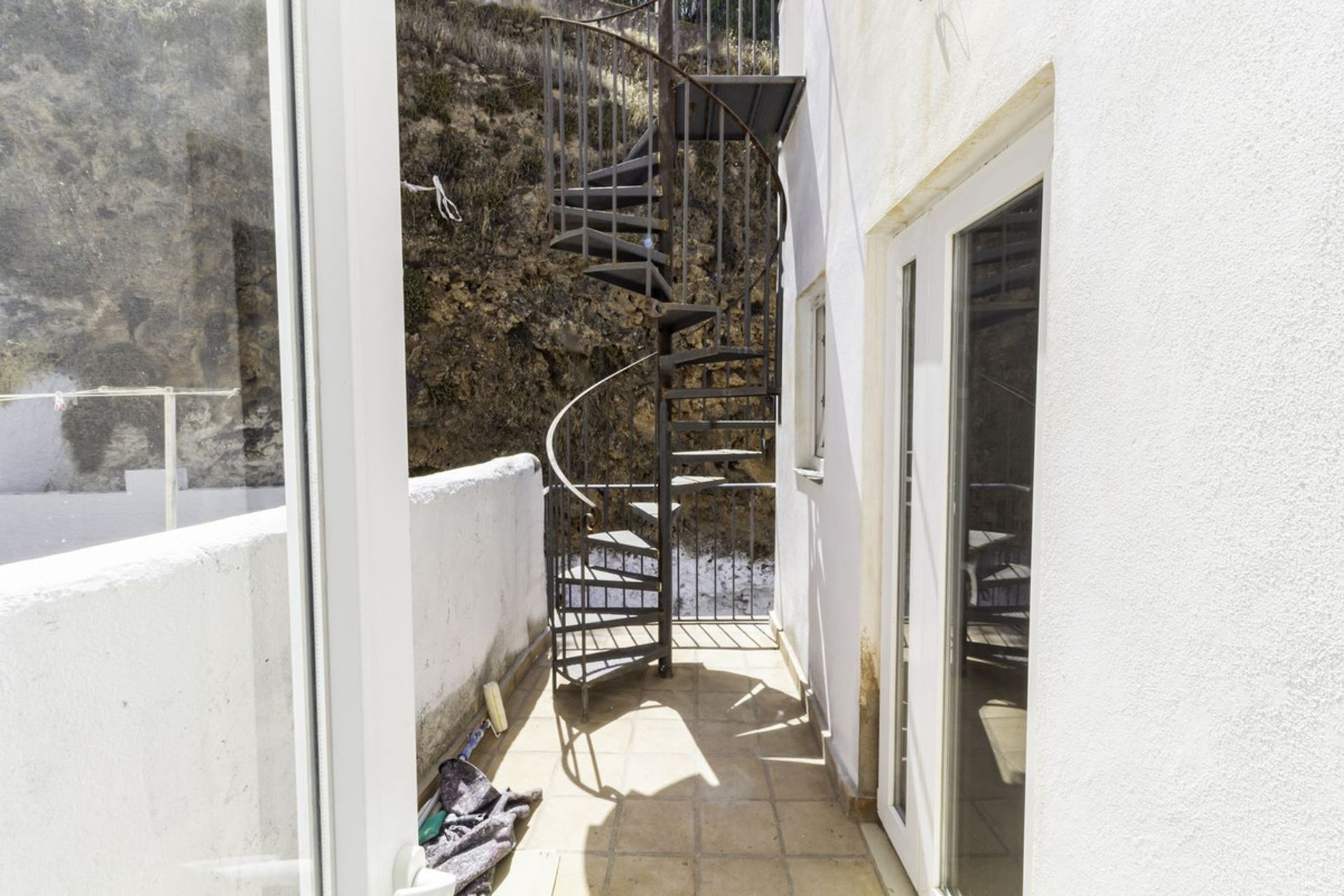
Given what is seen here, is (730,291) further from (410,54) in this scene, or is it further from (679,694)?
(679,694)

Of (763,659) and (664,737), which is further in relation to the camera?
(763,659)

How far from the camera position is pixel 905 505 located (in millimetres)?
1958

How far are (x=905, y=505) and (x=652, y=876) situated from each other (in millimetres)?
1338


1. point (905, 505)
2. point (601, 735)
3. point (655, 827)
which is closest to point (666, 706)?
point (601, 735)

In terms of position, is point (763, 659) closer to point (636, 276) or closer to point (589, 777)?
point (589, 777)

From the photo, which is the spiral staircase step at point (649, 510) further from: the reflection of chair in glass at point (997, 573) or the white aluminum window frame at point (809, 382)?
the reflection of chair in glass at point (997, 573)

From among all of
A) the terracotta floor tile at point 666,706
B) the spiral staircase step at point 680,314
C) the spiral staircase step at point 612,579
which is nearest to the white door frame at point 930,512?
the terracotta floor tile at point 666,706

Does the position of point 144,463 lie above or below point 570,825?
above

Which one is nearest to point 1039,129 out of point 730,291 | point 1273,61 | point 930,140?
point 930,140

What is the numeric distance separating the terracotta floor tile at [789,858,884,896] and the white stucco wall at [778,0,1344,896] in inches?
41.7

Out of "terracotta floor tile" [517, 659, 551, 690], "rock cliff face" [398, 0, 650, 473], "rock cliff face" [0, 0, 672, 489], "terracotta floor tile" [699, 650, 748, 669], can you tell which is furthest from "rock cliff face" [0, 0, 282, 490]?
"rock cliff face" [398, 0, 650, 473]

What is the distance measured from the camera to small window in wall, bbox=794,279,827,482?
11.1ft

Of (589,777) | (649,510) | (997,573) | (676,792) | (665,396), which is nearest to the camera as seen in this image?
(997,573)

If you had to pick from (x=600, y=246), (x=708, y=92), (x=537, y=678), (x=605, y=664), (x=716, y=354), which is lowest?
(x=537, y=678)
